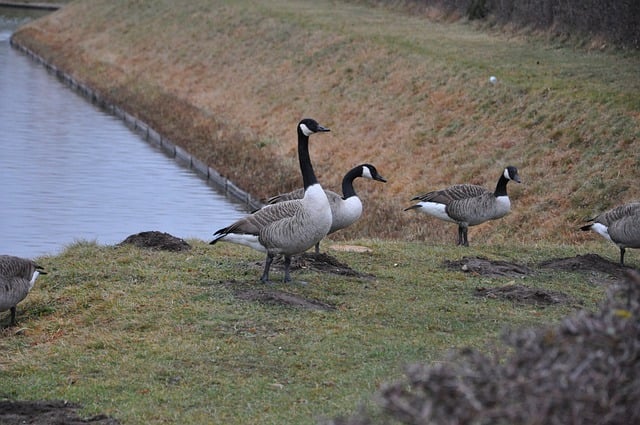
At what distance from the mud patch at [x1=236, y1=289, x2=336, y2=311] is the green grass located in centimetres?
13

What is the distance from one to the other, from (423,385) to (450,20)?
42.5m

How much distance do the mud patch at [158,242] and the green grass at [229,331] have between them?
1.10 ft

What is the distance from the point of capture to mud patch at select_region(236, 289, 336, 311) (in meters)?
11.2

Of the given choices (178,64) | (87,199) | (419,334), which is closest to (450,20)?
(178,64)

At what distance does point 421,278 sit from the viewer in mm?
13031

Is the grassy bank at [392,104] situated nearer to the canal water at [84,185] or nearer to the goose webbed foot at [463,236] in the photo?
the canal water at [84,185]

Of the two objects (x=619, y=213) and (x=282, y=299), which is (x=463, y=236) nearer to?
(x=619, y=213)

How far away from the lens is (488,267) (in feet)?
44.8

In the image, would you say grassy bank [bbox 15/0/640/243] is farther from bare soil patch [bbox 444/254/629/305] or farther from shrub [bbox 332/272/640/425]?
shrub [bbox 332/272/640/425]

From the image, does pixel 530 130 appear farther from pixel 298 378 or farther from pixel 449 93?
pixel 298 378

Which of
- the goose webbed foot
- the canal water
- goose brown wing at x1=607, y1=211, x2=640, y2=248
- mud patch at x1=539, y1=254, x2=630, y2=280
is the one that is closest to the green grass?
mud patch at x1=539, y1=254, x2=630, y2=280

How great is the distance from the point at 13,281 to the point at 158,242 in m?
3.79

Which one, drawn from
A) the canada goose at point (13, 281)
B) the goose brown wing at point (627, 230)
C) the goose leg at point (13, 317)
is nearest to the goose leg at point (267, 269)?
the canada goose at point (13, 281)

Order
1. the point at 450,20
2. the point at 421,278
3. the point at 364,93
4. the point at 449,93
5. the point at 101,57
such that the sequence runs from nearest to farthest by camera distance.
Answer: the point at 421,278
the point at 449,93
the point at 364,93
the point at 450,20
the point at 101,57
